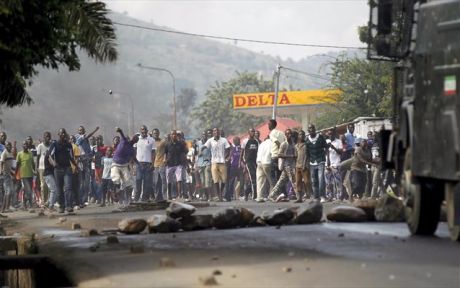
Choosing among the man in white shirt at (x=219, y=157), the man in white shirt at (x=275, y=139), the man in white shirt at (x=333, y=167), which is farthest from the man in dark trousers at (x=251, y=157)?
the man in white shirt at (x=333, y=167)

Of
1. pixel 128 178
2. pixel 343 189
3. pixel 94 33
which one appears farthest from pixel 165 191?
pixel 94 33

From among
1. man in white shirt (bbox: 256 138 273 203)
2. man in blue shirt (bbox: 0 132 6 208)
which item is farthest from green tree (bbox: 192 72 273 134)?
man in white shirt (bbox: 256 138 273 203)

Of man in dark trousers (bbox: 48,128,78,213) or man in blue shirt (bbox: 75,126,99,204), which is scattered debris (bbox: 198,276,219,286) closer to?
man in dark trousers (bbox: 48,128,78,213)

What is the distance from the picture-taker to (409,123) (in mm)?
11031

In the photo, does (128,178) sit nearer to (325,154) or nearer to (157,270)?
(325,154)

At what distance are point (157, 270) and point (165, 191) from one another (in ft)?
67.4

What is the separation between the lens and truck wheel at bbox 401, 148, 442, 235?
1125cm

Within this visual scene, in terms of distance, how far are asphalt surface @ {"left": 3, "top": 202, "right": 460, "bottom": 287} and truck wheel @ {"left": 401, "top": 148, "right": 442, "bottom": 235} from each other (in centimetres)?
20

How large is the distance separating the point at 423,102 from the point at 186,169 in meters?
18.2

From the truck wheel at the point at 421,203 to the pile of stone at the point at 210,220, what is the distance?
2.63 metres

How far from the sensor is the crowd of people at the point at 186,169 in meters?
23.6

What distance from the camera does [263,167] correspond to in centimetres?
2542

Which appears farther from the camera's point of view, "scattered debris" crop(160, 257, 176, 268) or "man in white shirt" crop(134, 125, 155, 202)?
"man in white shirt" crop(134, 125, 155, 202)

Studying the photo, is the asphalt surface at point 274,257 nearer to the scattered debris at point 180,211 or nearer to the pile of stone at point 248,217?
the pile of stone at point 248,217
